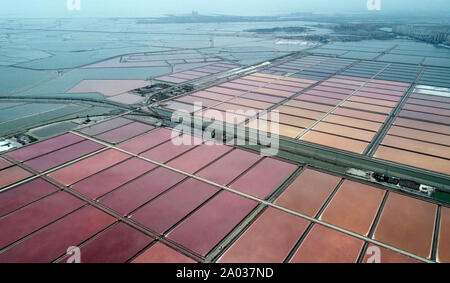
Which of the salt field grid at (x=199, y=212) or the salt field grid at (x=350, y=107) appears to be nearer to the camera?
the salt field grid at (x=199, y=212)

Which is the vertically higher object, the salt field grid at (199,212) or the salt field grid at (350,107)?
the salt field grid at (350,107)

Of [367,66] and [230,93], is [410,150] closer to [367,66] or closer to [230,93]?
[230,93]

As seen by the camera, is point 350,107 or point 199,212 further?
point 350,107

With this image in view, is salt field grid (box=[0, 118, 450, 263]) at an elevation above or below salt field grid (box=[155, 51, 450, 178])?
below

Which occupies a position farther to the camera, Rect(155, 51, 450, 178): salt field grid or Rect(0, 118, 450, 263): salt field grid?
Rect(155, 51, 450, 178): salt field grid

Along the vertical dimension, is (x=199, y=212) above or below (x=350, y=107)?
below
